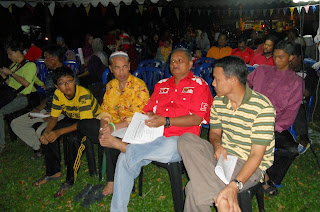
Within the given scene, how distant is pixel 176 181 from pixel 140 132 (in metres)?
0.61

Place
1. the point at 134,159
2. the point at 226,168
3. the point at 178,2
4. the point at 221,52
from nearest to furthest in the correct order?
the point at 226,168 → the point at 134,159 → the point at 221,52 → the point at 178,2

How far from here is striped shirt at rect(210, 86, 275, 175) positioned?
6.39ft

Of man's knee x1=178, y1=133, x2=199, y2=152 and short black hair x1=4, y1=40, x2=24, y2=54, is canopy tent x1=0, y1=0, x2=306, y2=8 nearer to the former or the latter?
short black hair x1=4, y1=40, x2=24, y2=54

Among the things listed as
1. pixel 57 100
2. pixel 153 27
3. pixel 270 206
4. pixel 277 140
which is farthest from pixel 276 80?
pixel 153 27

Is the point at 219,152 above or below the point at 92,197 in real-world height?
above

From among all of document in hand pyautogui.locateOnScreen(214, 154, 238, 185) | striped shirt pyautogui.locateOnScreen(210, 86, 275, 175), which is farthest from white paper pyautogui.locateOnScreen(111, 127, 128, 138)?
document in hand pyautogui.locateOnScreen(214, 154, 238, 185)

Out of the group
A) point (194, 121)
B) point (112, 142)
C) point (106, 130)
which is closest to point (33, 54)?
point (106, 130)

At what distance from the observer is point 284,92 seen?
2941 millimetres

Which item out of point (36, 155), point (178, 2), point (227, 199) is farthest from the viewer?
point (178, 2)

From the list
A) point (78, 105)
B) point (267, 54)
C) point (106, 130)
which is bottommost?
point (106, 130)

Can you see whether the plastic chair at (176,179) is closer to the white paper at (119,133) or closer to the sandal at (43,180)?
the white paper at (119,133)

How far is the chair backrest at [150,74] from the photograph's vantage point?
4598 millimetres

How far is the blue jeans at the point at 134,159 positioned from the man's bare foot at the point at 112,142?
137mm

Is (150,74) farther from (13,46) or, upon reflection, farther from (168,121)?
(13,46)
